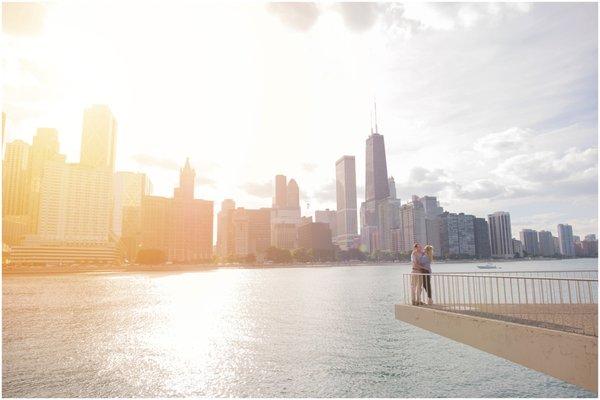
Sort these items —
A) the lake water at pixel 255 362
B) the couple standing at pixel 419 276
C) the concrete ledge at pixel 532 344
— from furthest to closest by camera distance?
the couple standing at pixel 419 276 < the lake water at pixel 255 362 < the concrete ledge at pixel 532 344

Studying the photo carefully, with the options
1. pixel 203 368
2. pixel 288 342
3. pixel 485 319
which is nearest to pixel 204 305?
pixel 288 342

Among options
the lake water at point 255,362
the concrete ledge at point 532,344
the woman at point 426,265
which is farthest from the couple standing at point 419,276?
the lake water at point 255,362

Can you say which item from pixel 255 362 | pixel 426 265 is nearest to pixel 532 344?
pixel 426 265

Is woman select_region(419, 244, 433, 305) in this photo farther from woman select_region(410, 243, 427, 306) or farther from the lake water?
the lake water

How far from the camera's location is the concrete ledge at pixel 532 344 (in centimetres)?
1180

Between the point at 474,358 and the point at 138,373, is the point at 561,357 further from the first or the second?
Result: the point at 138,373

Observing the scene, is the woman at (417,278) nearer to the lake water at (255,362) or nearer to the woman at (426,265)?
the woman at (426,265)

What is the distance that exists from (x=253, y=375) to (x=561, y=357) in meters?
11.8

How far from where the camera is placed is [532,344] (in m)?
13.4

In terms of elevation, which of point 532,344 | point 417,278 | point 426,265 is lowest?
point 532,344

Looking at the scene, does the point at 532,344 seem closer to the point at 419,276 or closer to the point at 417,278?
the point at 419,276

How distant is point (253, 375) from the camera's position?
18766 mm

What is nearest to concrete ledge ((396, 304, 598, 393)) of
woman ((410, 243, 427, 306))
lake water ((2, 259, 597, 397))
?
woman ((410, 243, 427, 306))

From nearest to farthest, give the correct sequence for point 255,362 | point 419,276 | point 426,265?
point 419,276 → point 426,265 → point 255,362
